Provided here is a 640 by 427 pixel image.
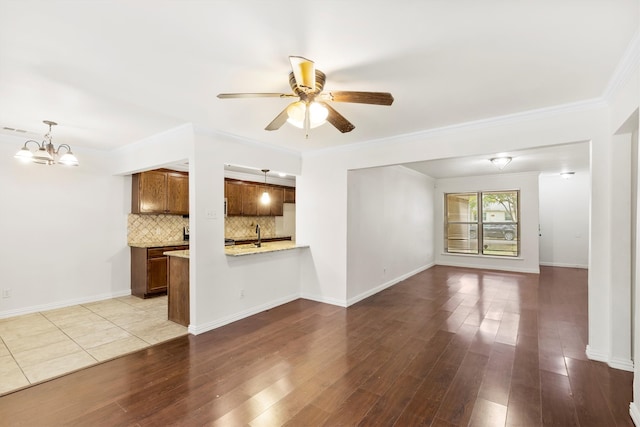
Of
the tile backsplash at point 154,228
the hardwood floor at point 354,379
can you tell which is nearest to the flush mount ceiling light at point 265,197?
the tile backsplash at point 154,228

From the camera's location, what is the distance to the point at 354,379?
2.60 meters

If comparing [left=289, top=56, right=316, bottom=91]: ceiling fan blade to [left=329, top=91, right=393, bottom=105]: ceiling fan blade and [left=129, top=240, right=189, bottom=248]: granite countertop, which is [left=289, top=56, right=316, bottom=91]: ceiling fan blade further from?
[left=129, top=240, right=189, bottom=248]: granite countertop

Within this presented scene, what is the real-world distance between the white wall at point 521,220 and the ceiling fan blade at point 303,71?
7524 millimetres

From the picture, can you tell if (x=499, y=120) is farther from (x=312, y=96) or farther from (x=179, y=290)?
(x=179, y=290)

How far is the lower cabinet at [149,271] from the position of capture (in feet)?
16.5

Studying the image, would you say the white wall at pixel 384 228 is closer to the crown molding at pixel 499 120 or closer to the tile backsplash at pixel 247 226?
the crown molding at pixel 499 120

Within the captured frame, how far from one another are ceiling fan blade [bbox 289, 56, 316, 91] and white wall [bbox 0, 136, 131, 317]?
475 centimetres

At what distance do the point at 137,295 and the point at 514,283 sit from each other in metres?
7.40

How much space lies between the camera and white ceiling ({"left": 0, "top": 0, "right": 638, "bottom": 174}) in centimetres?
165

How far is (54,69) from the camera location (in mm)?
2277

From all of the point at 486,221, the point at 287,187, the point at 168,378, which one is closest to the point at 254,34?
the point at 168,378

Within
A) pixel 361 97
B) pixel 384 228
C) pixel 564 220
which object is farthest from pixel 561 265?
pixel 361 97

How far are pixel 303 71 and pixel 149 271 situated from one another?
15.1ft

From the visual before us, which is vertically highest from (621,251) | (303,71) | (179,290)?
(303,71)
